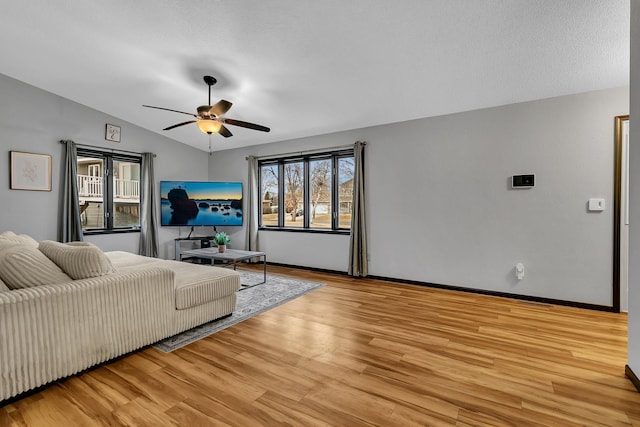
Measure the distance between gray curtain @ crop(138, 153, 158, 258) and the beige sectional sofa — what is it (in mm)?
2815

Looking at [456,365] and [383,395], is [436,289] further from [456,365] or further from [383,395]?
[383,395]

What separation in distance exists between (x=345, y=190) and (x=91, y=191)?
4207mm

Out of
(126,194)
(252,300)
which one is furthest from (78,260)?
(126,194)

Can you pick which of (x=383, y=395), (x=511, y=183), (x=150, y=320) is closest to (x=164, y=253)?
(x=150, y=320)

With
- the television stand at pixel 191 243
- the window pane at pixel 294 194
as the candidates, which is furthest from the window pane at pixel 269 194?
the television stand at pixel 191 243

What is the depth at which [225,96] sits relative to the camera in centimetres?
398

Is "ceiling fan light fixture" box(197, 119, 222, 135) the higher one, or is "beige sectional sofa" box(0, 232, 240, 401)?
"ceiling fan light fixture" box(197, 119, 222, 135)

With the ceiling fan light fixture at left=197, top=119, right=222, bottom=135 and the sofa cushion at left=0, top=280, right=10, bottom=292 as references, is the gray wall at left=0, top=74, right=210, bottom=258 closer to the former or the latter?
the ceiling fan light fixture at left=197, top=119, right=222, bottom=135

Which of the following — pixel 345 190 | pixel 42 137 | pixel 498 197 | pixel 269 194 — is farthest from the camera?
pixel 269 194

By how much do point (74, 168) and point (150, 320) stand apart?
358cm

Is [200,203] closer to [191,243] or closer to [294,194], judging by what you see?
[191,243]

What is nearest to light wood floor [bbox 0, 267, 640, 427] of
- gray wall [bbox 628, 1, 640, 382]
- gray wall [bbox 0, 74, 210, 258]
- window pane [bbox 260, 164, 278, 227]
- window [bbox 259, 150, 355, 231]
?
gray wall [bbox 628, 1, 640, 382]

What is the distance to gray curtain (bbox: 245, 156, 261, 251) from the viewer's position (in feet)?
19.2

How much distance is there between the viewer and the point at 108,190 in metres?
5.11
